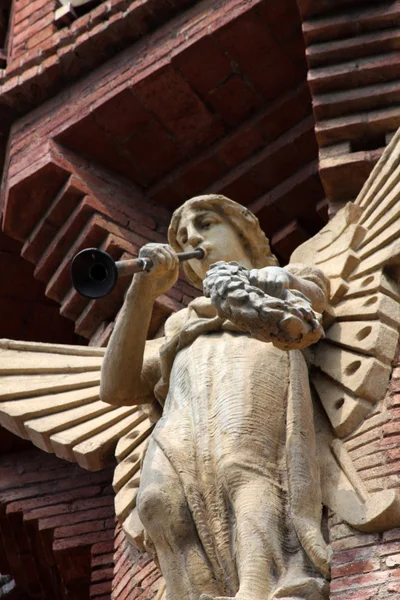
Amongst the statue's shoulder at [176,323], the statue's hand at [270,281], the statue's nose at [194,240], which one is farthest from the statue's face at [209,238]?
the statue's hand at [270,281]

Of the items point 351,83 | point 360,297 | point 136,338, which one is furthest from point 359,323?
point 351,83

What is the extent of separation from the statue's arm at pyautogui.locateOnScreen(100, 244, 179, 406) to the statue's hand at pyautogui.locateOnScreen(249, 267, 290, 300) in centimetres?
43

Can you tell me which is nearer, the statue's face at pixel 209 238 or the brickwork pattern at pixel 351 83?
the statue's face at pixel 209 238

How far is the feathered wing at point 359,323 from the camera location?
16.3 ft

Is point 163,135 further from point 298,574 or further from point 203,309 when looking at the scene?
point 298,574

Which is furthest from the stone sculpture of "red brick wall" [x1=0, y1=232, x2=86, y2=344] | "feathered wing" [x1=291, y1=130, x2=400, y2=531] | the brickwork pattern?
"red brick wall" [x1=0, y1=232, x2=86, y2=344]

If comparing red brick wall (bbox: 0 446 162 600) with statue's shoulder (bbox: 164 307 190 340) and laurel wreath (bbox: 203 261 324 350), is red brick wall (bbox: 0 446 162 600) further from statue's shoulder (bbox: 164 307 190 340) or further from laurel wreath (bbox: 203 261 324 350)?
laurel wreath (bbox: 203 261 324 350)

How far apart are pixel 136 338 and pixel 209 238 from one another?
0.54m

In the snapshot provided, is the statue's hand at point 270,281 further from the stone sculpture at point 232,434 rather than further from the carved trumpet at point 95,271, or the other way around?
the carved trumpet at point 95,271

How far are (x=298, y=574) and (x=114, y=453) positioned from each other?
1.60 metres

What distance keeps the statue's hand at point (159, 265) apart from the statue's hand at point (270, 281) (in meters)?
0.40

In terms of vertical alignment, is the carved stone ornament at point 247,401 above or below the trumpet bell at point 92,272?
below

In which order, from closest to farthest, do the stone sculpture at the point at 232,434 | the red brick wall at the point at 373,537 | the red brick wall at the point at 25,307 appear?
the red brick wall at the point at 373,537, the stone sculpture at the point at 232,434, the red brick wall at the point at 25,307

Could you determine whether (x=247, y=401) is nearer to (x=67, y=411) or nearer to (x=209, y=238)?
(x=209, y=238)
